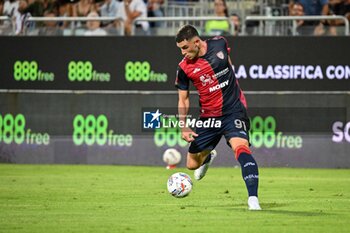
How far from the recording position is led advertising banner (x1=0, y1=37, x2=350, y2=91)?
21.2 meters

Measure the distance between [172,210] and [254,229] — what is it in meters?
2.39

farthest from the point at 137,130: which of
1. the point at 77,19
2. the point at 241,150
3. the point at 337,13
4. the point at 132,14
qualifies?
the point at 241,150

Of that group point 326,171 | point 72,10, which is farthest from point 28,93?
point 326,171

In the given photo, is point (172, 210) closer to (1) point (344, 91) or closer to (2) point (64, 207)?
(2) point (64, 207)

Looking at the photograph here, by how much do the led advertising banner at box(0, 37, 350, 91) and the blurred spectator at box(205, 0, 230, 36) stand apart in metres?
0.35

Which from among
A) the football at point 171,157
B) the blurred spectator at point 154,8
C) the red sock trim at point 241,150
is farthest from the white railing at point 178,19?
the red sock trim at point 241,150

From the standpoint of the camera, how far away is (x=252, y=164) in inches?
474

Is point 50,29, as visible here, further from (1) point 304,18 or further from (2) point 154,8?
(1) point 304,18

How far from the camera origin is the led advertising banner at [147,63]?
2123 centimetres

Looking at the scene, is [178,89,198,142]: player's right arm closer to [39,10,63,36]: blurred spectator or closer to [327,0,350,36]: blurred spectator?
[327,0,350,36]: blurred spectator

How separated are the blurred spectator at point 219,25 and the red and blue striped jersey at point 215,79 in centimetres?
864

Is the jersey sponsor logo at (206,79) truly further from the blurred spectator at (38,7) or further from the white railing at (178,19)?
the blurred spectator at (38,7)

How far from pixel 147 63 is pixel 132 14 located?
149cm

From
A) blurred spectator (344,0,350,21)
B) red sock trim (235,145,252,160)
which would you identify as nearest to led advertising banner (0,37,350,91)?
blurred spectator (344,0,350,21)
